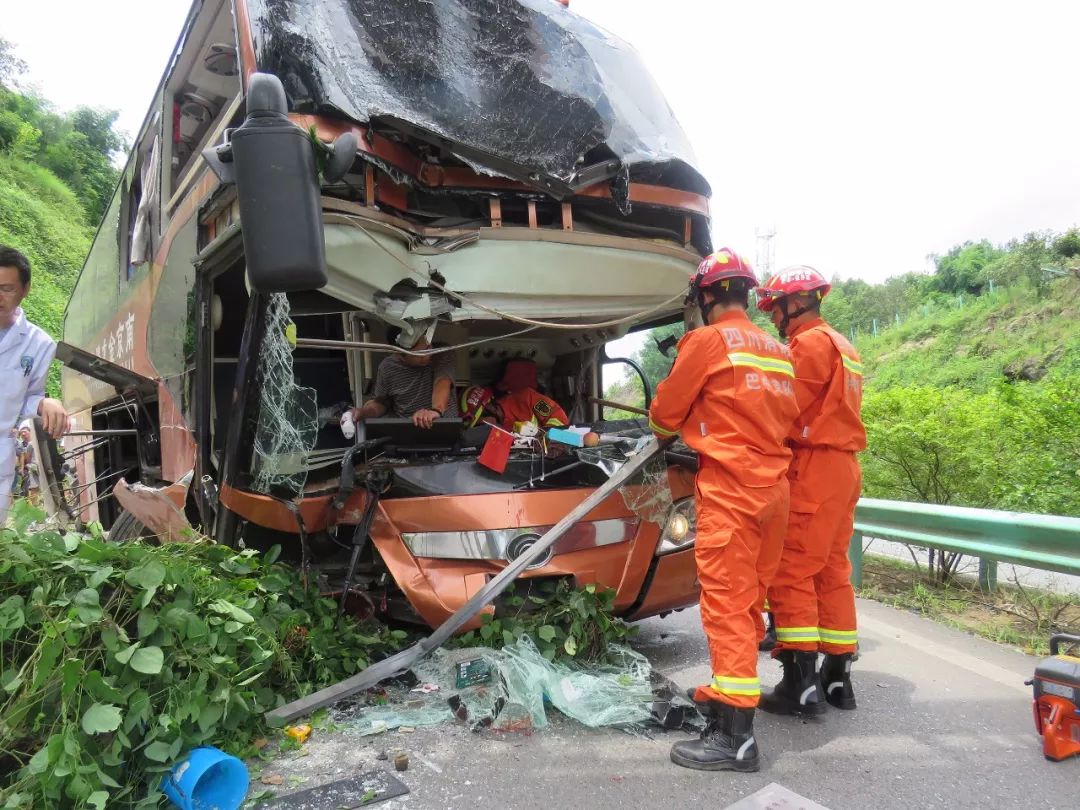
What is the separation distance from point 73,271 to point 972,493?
80.9 ft

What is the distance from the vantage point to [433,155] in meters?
2.96

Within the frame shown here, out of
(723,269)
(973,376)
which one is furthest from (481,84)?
(973,376)

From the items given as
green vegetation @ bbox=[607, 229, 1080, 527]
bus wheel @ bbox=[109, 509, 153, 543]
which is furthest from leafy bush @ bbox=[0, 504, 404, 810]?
green vegetation @ bbox=[607, 229, 1080, 527]

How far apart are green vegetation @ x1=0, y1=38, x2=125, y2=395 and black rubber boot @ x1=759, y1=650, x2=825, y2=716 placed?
13608 millimetres

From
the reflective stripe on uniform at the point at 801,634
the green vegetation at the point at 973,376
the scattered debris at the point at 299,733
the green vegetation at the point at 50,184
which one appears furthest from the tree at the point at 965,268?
the scattered debris at the point at 299,733

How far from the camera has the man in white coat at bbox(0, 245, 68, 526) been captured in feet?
9.22

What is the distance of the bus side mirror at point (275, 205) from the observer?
6.52ft

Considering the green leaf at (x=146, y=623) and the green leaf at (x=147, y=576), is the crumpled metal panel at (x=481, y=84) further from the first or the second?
the green leaf at (x=146, y=623)

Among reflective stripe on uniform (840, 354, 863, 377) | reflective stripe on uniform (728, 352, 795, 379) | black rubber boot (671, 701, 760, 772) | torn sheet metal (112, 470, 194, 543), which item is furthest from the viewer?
torn sheet metal (112, 470, 194, 543)

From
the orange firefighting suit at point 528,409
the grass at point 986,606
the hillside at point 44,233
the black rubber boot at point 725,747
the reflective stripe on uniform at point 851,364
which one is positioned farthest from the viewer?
the hillside at point 44,233

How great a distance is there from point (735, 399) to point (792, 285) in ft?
2.93

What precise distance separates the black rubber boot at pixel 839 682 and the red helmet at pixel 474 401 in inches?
84.6

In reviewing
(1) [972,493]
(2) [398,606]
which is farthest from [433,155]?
(1) [972,493]

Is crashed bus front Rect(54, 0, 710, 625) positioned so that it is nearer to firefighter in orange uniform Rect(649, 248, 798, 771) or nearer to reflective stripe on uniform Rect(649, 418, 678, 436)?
reflective stripe on uniform Rect(649, 418, 678, 436)
